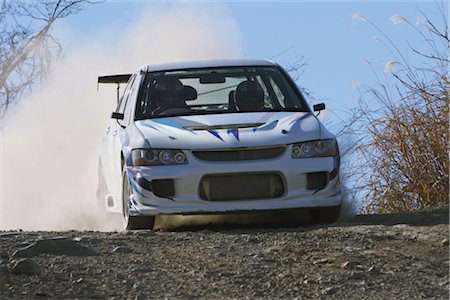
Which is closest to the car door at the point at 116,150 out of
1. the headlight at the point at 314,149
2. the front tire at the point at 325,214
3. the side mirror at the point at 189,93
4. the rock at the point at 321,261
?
the side mirror at the point at 189,93

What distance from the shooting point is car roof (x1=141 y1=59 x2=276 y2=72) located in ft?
39.7

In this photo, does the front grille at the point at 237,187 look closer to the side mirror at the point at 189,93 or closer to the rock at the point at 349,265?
the side mirror at the point at 189,93

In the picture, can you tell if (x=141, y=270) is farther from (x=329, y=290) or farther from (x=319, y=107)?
(x=319, y=107)

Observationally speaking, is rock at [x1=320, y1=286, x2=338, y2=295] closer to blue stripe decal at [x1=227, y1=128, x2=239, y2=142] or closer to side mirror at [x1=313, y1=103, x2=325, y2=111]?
blue stripe decal at [x1=227, y1=128, x2=239, y2=142]

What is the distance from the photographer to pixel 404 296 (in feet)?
24.2

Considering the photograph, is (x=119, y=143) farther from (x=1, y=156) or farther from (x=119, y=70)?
(x=119, y=70)

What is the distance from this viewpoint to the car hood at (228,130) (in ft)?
34.8

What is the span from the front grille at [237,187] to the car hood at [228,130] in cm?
23

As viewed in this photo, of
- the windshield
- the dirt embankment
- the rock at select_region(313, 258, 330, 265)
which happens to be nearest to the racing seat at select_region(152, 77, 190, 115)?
the windshield

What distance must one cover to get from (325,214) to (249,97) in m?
1.37

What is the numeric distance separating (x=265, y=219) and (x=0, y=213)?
6.35 meters

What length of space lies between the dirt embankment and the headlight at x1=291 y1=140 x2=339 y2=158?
0.66 m

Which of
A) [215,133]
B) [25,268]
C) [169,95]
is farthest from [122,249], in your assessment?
[169,95]

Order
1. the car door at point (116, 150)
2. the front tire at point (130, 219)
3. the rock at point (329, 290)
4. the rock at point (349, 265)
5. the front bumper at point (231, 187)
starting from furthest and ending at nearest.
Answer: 1. the car door at point (116, 150)
2. the front tire at point (130, 219)
3. the front bumper at point (231, 187)
4. the rock at point (349, 265)
5. the rock at point (329, 290)
